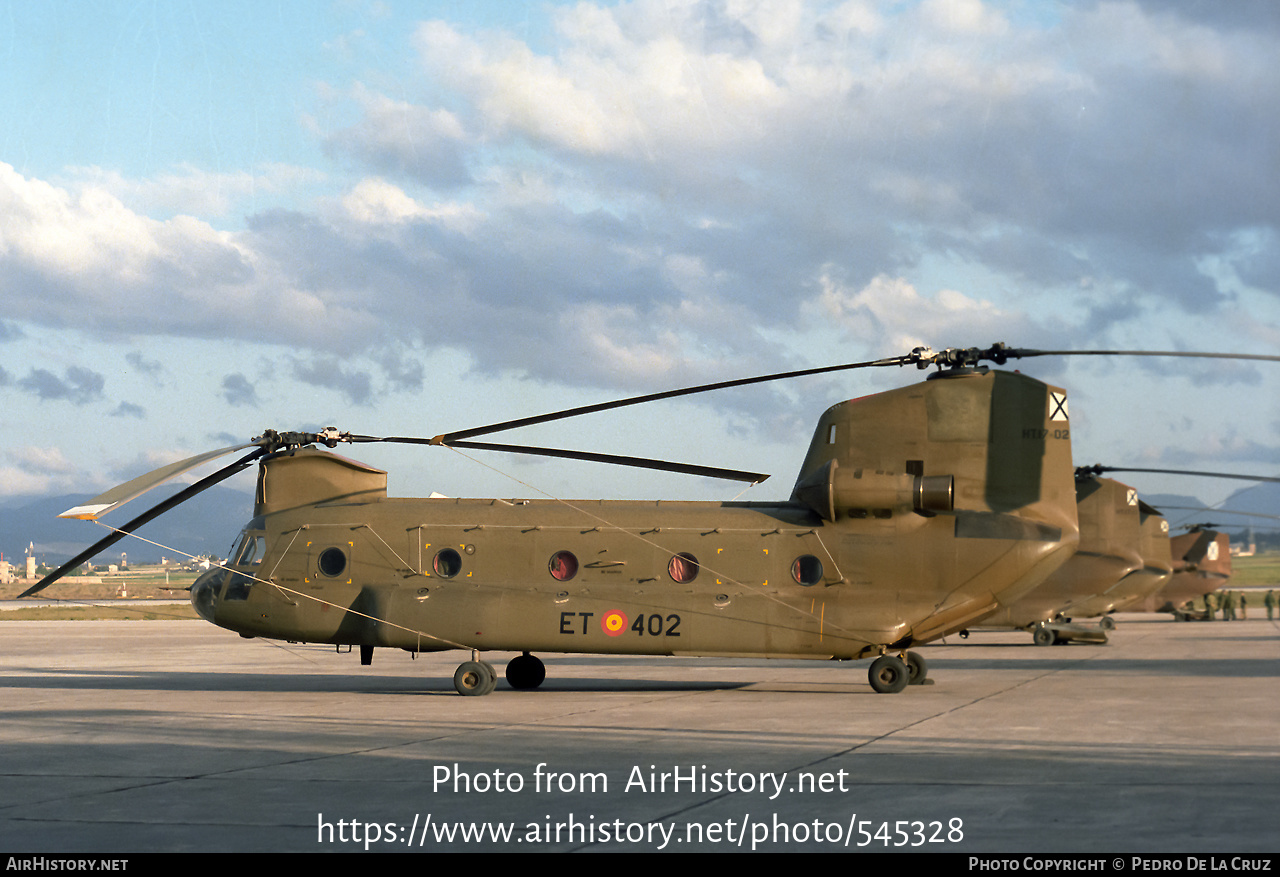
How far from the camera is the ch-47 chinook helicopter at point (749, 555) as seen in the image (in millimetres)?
20828

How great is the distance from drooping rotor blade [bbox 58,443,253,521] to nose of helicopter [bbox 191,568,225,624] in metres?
2.81

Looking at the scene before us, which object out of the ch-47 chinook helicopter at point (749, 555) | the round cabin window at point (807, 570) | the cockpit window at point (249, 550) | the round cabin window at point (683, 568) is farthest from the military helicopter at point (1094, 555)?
the cockpit window at point (249, 550)

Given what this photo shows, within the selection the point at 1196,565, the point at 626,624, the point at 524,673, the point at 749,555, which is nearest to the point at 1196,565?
the point at 1196,565

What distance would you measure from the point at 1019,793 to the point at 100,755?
31.9ft

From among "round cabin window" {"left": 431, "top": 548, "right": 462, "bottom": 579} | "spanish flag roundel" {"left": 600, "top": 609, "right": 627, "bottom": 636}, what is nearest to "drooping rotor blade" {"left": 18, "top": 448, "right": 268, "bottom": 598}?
"round cabin window" {"left": 431, "top": 548, "right": 462, "bottom": 579}

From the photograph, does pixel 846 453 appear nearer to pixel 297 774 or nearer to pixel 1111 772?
pixel 1111 772

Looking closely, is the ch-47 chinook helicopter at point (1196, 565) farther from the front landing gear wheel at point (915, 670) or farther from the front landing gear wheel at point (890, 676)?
the front landing gear wheel at point (890, 676)

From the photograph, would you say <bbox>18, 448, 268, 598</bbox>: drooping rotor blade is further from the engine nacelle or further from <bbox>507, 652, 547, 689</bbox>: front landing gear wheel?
the engine nacelle

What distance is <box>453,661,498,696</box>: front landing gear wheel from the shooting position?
830 inches

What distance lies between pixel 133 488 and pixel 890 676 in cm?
1322

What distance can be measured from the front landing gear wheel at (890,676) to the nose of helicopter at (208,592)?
12.4 m

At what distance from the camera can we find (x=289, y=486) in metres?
23.5

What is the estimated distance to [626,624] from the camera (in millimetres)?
21109
